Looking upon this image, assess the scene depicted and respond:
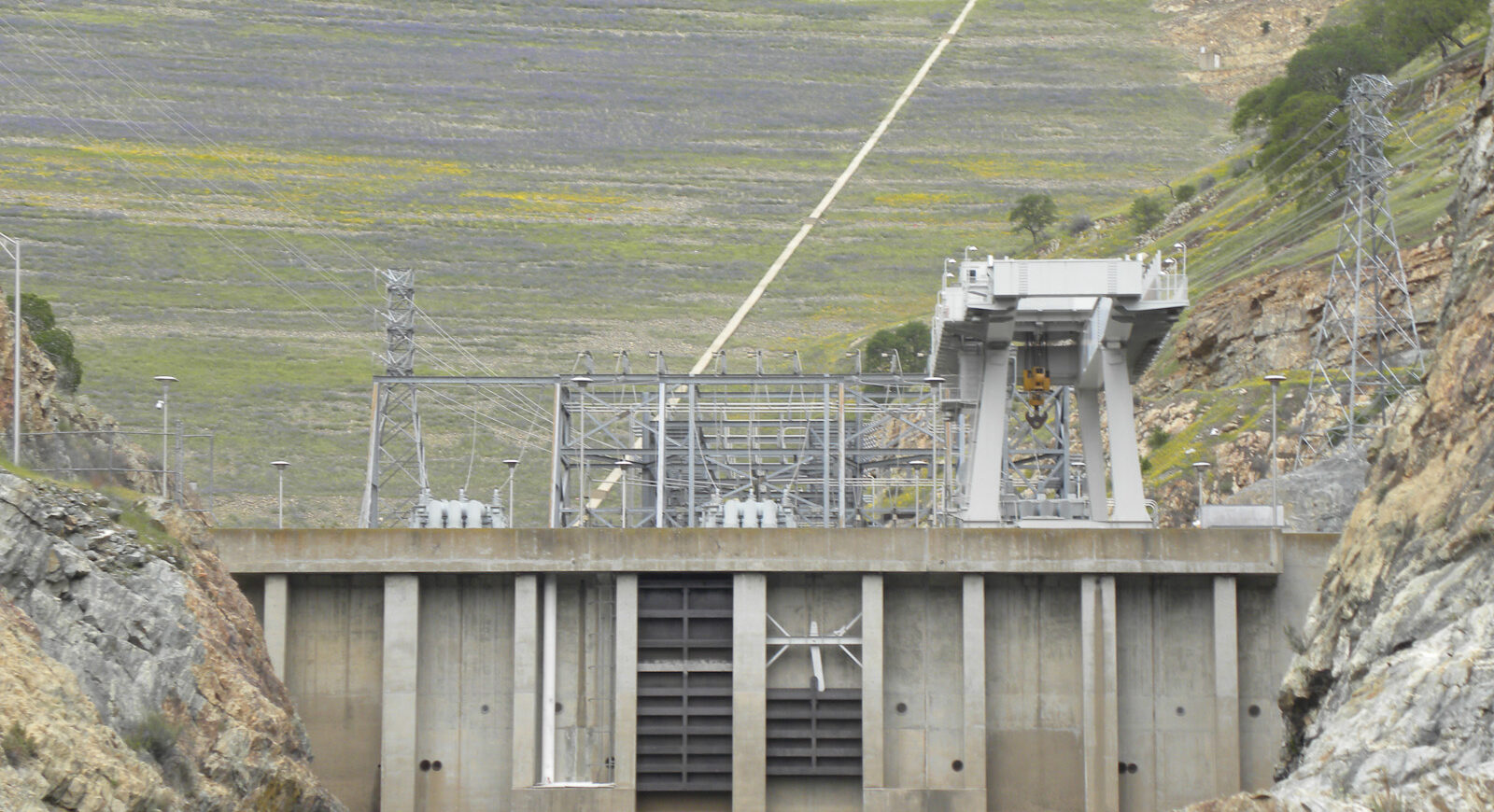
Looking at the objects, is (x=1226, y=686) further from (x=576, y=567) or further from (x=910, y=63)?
(x=910, y=63)

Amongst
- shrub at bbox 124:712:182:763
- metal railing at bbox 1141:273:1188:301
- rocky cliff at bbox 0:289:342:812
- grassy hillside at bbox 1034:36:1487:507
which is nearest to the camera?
rocky cliff at bbox 0:289:342:812

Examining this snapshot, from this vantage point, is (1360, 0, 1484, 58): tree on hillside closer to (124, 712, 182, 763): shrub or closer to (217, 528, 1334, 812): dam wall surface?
(217, 528, 1334, 812): dam wall surface

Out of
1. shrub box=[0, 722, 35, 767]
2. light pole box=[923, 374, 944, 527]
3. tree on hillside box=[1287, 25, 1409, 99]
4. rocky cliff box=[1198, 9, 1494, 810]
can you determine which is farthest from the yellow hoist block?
tree on hillside box=[1287, 25, 1409, 99]

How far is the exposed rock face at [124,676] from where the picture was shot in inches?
1065

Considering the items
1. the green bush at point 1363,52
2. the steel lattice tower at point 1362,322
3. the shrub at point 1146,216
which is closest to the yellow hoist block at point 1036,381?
the steel lattice tower at point 1362,322

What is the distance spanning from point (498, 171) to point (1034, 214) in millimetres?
43125

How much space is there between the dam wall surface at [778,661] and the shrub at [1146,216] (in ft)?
269

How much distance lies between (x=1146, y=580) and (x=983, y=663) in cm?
406

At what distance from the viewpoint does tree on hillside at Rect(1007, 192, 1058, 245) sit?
423ft

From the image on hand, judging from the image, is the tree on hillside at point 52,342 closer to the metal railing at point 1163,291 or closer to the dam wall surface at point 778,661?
the dam wall surface at point 778,661

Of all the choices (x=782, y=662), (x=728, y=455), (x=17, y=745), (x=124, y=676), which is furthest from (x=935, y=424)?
(x=17, y=745)

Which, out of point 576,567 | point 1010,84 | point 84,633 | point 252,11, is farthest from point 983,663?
point 252,11

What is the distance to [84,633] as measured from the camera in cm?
3020

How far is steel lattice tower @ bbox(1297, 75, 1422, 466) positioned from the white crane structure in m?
10.1
